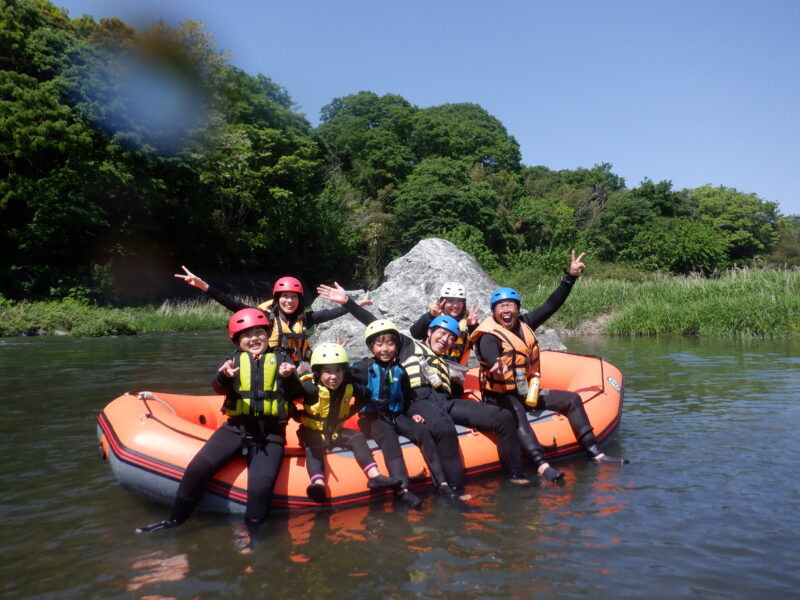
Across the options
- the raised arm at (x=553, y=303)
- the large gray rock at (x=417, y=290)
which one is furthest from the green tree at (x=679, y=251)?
the raised arm at (x=553, y=303)

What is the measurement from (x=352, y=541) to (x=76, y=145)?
18427 mm

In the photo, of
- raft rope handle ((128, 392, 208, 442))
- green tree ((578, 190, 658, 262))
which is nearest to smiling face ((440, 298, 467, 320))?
raft rope handle ((128, 392, 208, 442))

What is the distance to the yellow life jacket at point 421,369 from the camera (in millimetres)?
4516

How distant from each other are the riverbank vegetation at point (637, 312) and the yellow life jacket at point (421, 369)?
9.23 metres

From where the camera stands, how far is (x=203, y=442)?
386 cm

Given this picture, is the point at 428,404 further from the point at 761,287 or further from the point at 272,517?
the point at 761,287

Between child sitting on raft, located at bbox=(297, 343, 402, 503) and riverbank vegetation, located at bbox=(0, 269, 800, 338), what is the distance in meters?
10.1

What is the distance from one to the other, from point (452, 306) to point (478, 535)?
6.97 feet

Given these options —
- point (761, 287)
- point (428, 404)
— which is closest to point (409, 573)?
point (428, 404)

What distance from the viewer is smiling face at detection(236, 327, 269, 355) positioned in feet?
12.6

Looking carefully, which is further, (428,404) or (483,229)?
(483,229)

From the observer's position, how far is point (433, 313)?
5.22 metres

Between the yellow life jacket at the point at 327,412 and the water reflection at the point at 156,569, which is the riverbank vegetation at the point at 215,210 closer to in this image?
the yellow life jacket at the point at 327,412

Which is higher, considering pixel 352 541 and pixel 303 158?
pixel 303 158
